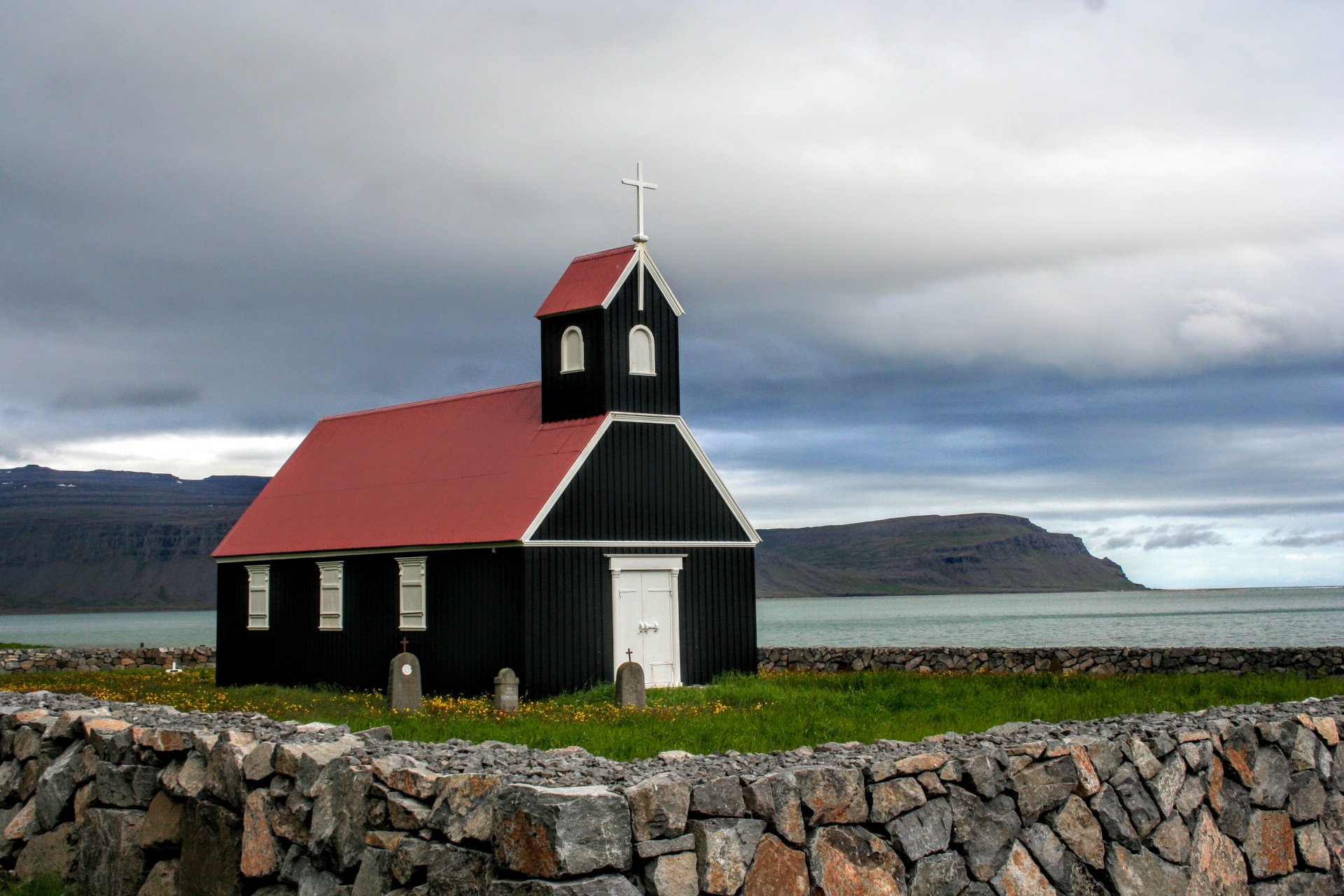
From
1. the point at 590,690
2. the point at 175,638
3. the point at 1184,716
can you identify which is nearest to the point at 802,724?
the point at 1184,716

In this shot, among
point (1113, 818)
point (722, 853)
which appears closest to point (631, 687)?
point (1113, 818)

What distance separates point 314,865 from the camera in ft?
31.2

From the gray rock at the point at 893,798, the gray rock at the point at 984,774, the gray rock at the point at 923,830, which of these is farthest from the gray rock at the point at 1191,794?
the gray rock at the point at 893,798

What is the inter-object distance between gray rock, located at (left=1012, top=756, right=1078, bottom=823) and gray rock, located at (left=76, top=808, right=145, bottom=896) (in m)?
7.10

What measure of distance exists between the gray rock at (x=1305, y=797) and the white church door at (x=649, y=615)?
15215mm

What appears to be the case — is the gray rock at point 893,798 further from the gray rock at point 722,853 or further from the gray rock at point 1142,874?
the gray rock at point 1142,874

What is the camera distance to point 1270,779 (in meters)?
11.5

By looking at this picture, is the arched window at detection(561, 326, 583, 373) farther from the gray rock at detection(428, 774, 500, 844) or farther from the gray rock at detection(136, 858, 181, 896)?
the gray rock at detection(428, 774, 500, 844)

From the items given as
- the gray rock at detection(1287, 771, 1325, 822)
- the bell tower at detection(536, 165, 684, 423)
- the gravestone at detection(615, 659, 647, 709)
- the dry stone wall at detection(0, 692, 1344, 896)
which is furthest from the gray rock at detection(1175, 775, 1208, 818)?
the bell tower at detection(536, 165, 684, 423)

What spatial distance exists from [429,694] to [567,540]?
4.16m

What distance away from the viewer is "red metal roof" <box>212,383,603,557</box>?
85.1ft

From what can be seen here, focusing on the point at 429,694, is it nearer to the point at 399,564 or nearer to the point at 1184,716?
the point at 399,564

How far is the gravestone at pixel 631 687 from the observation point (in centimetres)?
2206

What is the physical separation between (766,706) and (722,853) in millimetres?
14052
